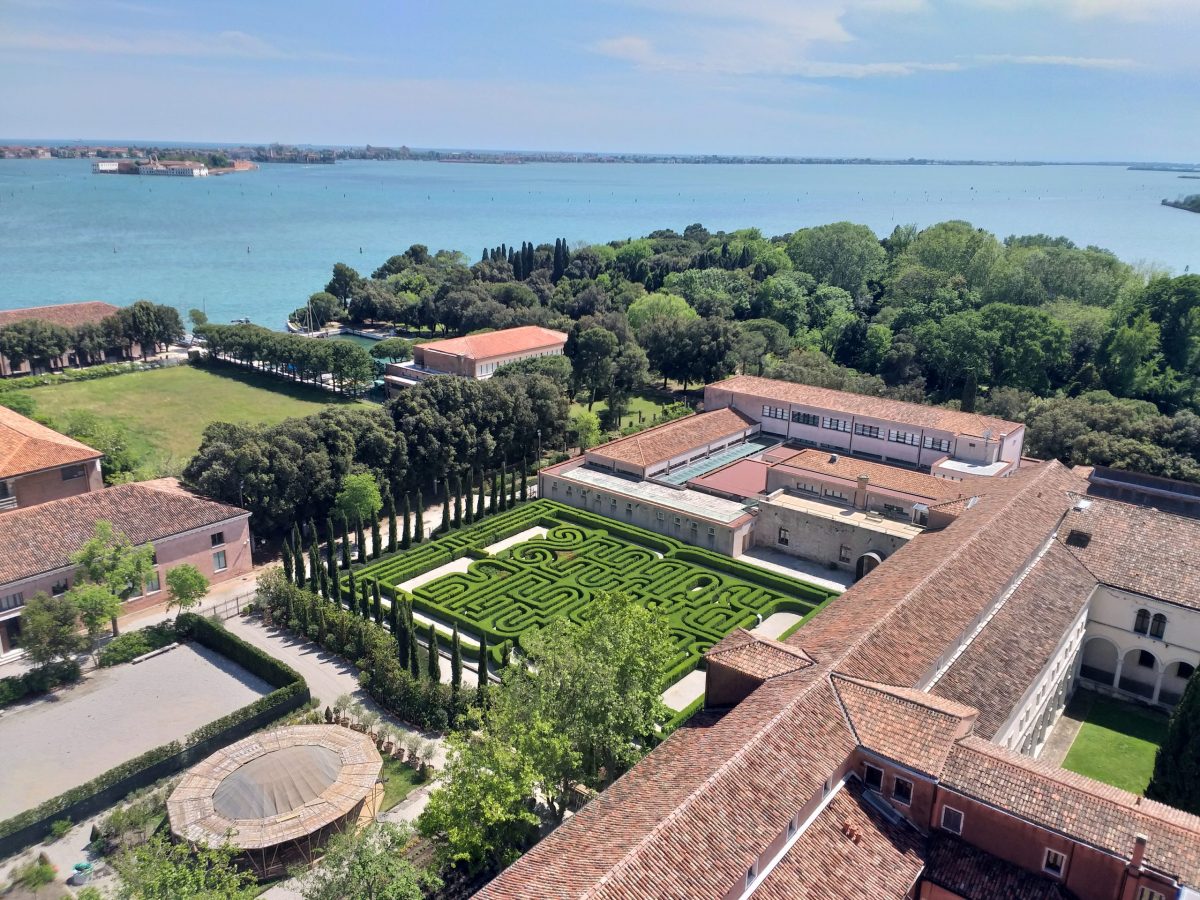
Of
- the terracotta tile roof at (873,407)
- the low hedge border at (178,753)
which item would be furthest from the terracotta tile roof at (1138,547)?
the low hedge border at (178,753)

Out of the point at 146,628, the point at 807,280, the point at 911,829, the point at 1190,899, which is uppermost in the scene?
the point at 807,280

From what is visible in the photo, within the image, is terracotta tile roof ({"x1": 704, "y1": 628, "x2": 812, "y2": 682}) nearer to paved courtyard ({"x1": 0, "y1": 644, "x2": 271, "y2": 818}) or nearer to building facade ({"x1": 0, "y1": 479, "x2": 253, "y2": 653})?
paved courtyard ({"x1": 0, "y1": 644, "x2": 271, "y2": 818})

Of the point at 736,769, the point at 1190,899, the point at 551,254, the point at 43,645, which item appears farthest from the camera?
the point at 551,254

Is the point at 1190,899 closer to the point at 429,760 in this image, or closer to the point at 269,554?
the point at 429,760

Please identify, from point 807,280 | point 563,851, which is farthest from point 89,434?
point 807,280

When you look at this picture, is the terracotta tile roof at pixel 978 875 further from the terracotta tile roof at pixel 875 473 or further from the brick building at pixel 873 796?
the terracotta tile roof at pixel 875 473

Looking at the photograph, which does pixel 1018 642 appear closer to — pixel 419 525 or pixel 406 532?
pixel 406 532

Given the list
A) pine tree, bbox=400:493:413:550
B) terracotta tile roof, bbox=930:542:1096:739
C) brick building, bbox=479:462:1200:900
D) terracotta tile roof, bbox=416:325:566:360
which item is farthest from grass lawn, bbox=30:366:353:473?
terracotta tile roof, bbox=930:542:1096:739

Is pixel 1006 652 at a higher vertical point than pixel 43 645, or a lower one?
higher
